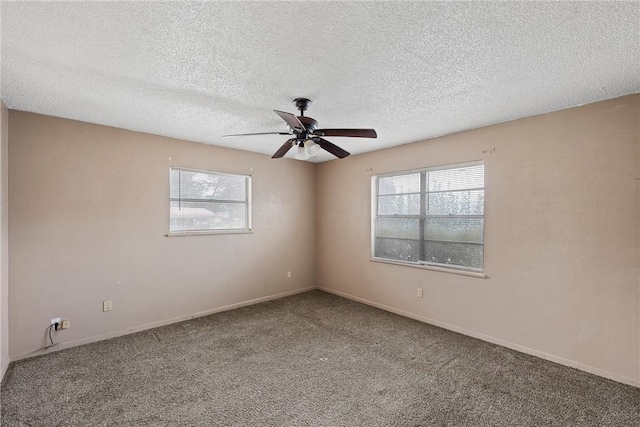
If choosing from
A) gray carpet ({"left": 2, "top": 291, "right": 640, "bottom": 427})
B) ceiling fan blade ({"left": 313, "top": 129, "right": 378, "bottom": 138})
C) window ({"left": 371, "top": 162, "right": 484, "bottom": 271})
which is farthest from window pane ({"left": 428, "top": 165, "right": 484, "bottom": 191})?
gray carpet ({"left": 2, "top": 291, "right": 640, "bottom": 427})

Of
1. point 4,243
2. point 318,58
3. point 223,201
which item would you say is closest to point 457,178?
point 318,58

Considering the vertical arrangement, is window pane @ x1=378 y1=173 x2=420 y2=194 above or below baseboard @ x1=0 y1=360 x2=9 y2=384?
above

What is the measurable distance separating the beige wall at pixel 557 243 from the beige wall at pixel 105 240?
284 cm

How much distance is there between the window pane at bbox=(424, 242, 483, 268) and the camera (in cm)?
338

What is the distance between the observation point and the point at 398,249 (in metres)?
4.21

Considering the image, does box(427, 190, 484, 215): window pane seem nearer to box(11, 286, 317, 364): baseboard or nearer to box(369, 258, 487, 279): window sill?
box(369, 258, 487, 279): window sill

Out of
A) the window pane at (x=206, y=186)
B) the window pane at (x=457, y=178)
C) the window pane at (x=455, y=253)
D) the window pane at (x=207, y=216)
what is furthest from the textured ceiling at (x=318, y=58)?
the window pane at (x=455, y=253)

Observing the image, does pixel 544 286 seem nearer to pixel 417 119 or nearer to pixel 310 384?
pixel 417 119

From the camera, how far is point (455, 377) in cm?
249

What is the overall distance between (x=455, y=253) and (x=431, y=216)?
0.56 metres

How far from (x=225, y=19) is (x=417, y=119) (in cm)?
218

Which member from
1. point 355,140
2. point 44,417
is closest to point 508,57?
point 355,140

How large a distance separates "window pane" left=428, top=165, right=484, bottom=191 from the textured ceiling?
682 millimetres

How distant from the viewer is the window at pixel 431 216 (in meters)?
3.41
